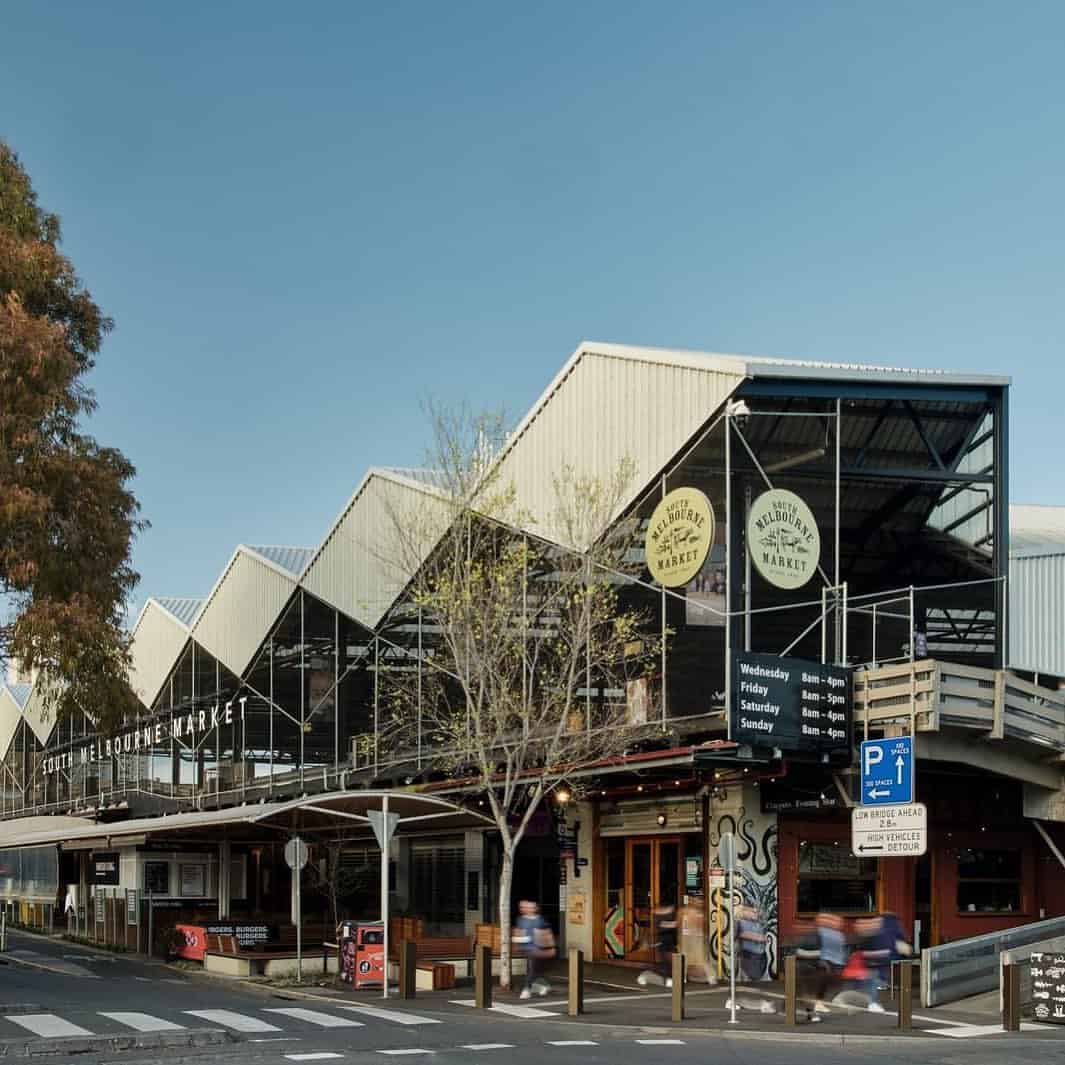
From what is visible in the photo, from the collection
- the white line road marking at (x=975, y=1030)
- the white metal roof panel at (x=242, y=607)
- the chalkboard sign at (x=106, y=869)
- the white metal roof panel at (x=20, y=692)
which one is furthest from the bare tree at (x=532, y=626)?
the white metal roof panel at (x=20, y=692)

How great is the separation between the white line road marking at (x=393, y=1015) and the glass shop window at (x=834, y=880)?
7.81 m

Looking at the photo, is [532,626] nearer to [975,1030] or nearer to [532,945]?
[532,945]

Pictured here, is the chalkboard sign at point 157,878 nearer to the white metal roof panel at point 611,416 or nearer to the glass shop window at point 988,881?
the white metal roof panel at point 611,416

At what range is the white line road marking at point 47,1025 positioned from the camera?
19219mm

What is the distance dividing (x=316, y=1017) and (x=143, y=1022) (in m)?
2.77

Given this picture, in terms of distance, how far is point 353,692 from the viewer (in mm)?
38344

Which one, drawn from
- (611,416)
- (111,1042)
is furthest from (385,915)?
(611,416)

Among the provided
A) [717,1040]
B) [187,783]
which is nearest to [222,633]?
[187,783]

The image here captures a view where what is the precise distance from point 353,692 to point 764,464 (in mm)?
15374

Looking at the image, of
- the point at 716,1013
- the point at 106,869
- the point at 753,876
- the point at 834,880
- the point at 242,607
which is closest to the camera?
the point at 716,1013

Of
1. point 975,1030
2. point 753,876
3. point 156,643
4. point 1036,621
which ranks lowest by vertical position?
point 975,1030

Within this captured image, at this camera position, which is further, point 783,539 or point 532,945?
point 783,539

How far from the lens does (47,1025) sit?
20109mm

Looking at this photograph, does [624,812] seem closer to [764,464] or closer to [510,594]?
[510,594]
